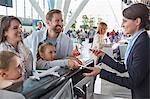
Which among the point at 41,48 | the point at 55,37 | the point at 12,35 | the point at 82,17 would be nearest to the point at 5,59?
the point at 12,35

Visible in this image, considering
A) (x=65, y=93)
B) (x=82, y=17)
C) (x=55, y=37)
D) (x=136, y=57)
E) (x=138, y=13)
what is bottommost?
(x=65, y=93)

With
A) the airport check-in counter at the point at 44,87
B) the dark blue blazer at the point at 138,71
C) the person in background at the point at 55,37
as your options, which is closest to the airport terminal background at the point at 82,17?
the dark blue blazer at the point at 138,71

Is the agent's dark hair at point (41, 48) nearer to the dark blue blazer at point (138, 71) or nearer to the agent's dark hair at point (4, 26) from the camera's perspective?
the agent's dark hair at point (4, 26)

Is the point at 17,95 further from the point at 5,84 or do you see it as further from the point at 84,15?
the point at 84,15

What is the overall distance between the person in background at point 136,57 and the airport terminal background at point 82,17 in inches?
7.7

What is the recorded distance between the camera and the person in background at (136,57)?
1.55m

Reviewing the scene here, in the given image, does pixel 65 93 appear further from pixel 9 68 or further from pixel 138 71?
pixel 138 71

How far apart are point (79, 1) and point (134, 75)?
7045 mm

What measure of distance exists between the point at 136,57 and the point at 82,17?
1081 cm

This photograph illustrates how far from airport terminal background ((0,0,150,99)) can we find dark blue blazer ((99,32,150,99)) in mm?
193

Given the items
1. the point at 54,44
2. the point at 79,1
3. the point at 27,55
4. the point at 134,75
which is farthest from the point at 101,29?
the point at 134,75

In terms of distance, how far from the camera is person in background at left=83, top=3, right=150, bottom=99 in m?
1.55

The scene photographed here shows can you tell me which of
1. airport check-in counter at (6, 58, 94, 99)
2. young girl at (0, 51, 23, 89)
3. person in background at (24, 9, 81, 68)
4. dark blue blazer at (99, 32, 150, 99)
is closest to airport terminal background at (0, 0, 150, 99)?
dark blue blazer at (99, 32, 150, 99)

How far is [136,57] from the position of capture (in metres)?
1.55
